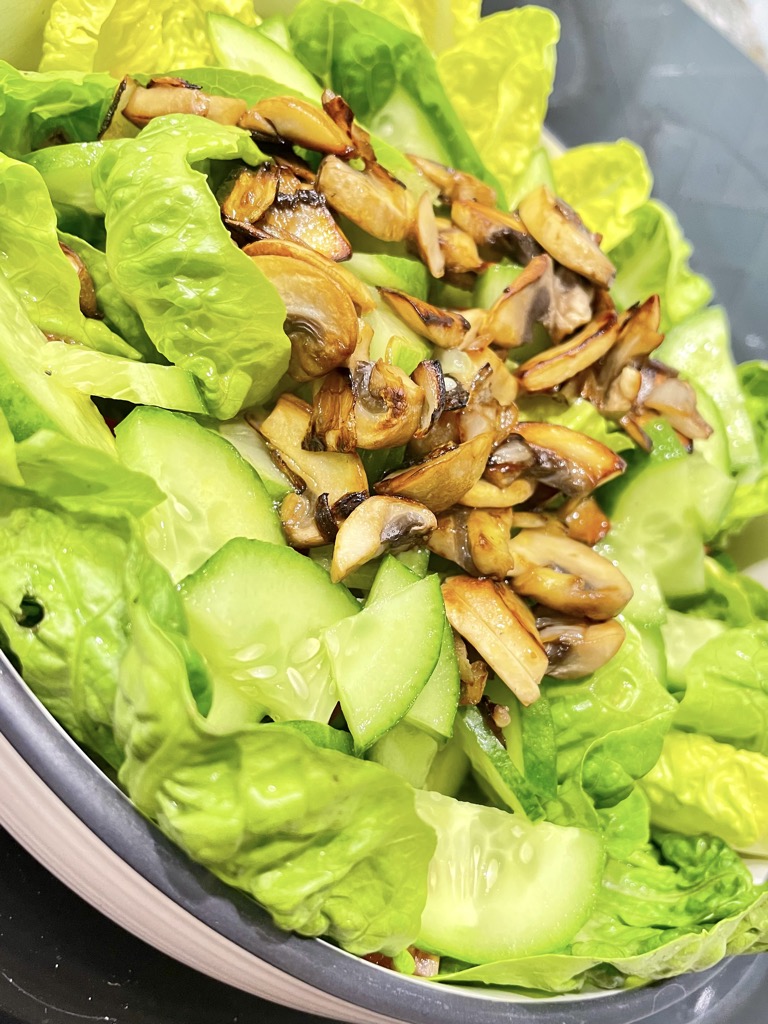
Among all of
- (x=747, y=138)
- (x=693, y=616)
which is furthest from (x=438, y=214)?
(x=747, y=138)

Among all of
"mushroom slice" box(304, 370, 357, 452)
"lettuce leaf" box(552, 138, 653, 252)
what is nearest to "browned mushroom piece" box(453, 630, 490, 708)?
"mushroom slice" box(304, 370, 357, 452)

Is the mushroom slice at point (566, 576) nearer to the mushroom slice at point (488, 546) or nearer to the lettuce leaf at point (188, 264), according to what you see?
the mushroom slice at point (488, 546)

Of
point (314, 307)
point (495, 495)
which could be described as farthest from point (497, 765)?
point (314, 307)

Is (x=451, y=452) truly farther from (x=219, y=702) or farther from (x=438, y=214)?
(x=438, y=214)

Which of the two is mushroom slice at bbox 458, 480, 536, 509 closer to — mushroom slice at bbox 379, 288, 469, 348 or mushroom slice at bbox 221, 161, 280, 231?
mushroom slice at bbox 379, 288, 469, 348

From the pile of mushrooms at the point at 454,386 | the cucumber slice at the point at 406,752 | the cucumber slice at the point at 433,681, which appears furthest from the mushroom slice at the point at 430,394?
the cucumber slice at the point at 406,752

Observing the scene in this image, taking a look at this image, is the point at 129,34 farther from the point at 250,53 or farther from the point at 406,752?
the point at 406,752
